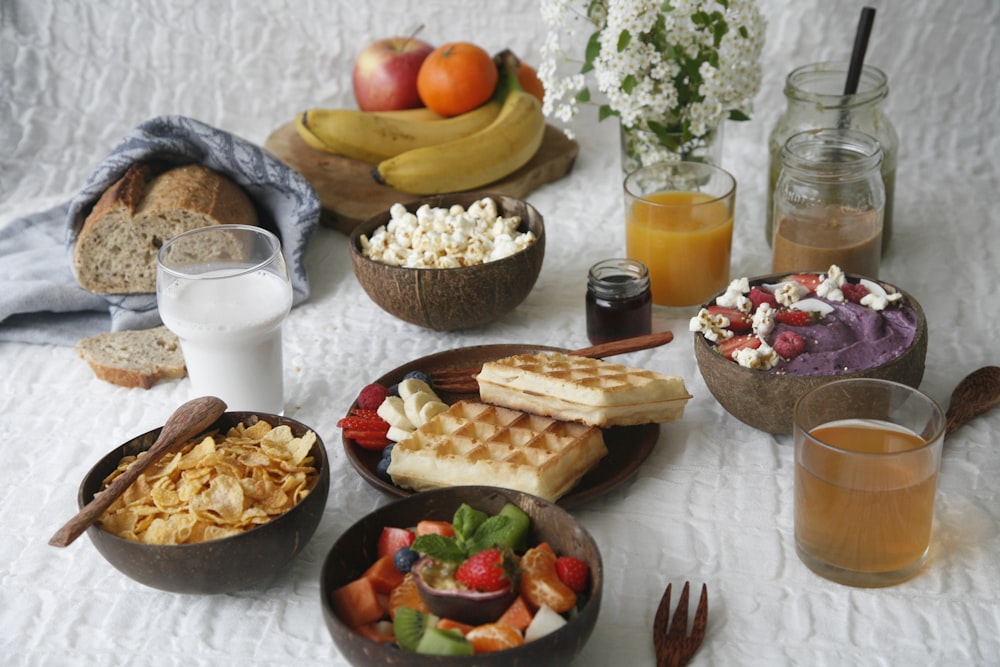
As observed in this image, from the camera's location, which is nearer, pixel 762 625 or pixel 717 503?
pixel 762 625

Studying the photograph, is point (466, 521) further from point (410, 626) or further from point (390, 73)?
point (390, 73)

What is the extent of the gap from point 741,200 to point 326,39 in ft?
4.24

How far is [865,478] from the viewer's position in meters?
1.39

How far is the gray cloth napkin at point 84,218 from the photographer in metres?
2.29

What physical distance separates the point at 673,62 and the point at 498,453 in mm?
1049

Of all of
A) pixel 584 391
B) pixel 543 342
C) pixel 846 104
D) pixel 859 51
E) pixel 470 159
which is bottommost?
pixel 543 342

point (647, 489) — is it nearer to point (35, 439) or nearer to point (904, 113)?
point (35, 439)

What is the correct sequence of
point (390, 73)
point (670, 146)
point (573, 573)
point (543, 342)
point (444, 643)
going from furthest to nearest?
point (390, 73)
point (670, 146)
point (543, 342)
point (573, 573)
point (444, 643)

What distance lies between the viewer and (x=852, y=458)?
1386mm

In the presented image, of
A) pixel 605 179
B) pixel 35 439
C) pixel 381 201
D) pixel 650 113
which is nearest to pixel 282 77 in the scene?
pixel 381 201

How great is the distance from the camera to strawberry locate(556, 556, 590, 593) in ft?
4.40

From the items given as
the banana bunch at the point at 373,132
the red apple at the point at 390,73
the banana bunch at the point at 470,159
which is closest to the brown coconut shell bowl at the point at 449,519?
the banana bunch at the point at 470,159

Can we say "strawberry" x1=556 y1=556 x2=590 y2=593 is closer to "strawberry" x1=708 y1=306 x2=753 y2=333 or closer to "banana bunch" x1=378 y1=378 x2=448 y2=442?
"banana bunch" x1=378 y1=378 x2=448 y2=442

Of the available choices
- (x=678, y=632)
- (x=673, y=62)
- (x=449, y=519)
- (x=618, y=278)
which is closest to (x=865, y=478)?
(x=678, y=632)
